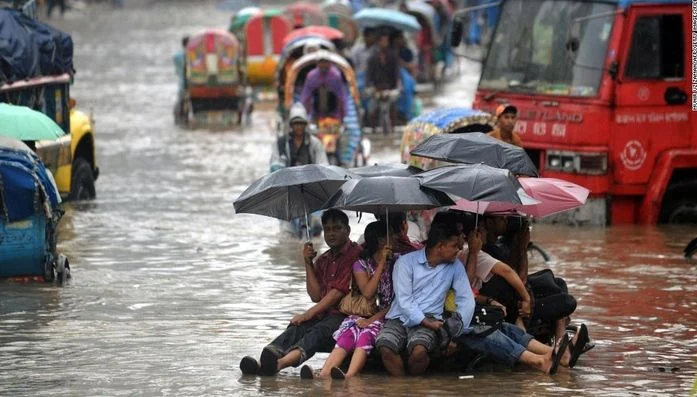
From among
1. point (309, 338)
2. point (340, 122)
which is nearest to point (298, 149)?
point (340, 122)

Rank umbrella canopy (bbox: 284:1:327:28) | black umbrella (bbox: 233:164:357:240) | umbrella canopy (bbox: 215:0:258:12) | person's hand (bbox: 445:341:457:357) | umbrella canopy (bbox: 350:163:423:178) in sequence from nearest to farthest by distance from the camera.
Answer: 1. person's hand (bbox: 445:341:457:357)
2. black umbrella (bbox: 233:164:357:240)
3. umbrella canopy (bbox: 350:163:423:178)
4. umbrella canopy (bbox: 284:1:327:28)
5. umbrella canopy (bbox: 215:0:258:12)

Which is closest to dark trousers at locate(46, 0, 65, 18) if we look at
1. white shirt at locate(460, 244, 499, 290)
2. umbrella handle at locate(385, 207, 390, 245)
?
umbrella handle at locate(385, 207, 390, 245)

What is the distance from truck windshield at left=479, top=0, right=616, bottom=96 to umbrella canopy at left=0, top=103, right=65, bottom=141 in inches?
208

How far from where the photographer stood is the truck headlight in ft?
57.8

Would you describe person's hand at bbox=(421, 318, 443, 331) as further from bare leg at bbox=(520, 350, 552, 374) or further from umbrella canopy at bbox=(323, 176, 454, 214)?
umbrella canopy at bbox=(323, 176, 454, 214)

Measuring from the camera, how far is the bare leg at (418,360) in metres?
10.9

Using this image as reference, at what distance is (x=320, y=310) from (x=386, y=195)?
0.91 m

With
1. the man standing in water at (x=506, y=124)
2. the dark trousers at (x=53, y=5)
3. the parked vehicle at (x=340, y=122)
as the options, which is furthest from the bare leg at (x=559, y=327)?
the dark trousers at (x=53, y=5)

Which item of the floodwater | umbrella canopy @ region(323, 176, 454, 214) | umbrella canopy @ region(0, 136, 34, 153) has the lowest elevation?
the floodwater

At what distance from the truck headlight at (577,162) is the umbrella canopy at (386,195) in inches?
266

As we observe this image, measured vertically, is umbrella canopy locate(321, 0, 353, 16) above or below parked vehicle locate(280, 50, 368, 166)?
above

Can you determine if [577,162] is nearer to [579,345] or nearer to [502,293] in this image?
[502,293]

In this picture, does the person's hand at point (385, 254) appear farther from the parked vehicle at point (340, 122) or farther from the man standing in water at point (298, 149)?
the parked vehicle at point (340, 122)

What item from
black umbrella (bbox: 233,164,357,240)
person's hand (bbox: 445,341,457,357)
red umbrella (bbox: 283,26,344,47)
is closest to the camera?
person's hand (bbox: 445,341,457,357)
